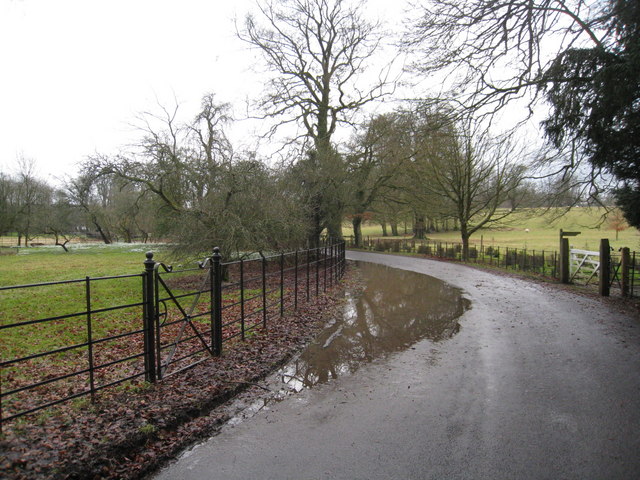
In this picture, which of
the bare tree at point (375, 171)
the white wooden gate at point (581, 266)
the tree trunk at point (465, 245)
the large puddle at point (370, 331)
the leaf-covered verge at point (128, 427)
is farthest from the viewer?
the bare tree at point (375, 171)

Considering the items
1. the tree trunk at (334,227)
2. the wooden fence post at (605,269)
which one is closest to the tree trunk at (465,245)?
the tree trunk at (334,227)

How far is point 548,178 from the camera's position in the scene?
1124 centimetres

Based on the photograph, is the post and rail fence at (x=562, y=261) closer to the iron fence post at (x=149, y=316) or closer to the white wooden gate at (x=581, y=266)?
the white wooden gate at (x=581, y=266)

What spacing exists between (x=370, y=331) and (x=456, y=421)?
3745 millimetres

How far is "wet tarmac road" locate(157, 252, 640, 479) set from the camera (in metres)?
3.17

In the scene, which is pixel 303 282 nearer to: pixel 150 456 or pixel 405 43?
pixel 405 43

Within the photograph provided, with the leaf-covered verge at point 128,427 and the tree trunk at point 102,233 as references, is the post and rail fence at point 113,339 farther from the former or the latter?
the tree trunk at point 102,233

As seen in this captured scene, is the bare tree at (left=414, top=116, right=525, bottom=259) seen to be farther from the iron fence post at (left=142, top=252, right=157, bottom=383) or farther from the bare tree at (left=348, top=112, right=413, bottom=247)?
the iron fence post at (left=142, top=252, right=157, bottom=383)

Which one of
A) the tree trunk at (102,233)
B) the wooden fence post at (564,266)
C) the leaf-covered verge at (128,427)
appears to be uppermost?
the tree trunk at (102,233)

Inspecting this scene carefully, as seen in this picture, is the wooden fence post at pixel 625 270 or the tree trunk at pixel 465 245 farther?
the tree trunk at pixel 465 245

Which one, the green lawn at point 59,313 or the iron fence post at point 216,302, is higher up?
the iron fence post at point 216,302

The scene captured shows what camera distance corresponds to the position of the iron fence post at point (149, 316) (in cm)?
439

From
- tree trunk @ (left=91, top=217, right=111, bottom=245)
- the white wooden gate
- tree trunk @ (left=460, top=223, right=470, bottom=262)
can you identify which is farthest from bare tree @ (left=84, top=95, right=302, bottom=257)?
tree trunk @ (left=91, top=217, right=111, bottom=245)

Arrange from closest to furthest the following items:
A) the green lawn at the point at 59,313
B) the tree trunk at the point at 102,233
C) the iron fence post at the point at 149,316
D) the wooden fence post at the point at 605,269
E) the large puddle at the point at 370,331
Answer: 1. the iron fence post at the point at 149,316
2. the large puddle at the point at 370,331
3. the green lawn at the point at 59,313
4. the wooden fence post at the point at 605,269
5. the tree trunk at the point at 102,233
